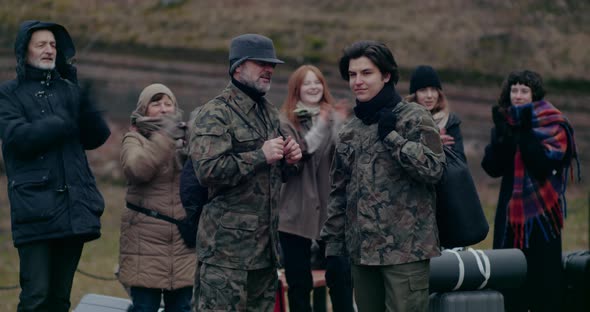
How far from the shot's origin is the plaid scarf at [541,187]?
265 inches

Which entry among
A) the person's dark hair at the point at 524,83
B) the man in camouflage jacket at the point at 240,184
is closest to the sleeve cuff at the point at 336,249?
the man in camouflage jacket at the point at 240,184

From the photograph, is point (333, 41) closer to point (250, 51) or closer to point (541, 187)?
point (541, 187)

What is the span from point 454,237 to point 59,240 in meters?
2.12

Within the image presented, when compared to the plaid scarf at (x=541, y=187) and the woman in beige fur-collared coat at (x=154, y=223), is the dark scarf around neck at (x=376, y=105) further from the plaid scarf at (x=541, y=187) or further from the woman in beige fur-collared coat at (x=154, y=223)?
the plaid scarf at (x=541, y=187)

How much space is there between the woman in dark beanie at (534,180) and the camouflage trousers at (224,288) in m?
2.48

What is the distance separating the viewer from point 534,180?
6.79 metres

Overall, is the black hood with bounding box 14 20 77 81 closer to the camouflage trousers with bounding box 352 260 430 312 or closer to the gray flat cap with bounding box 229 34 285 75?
the gray flat cap with bounding box 229 34 285 75

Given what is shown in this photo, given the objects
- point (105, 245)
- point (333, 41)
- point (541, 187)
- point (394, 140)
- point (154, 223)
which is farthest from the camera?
point (333, 41)

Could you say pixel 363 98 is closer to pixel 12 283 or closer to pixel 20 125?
pixel 20 125

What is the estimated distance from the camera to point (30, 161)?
514cm

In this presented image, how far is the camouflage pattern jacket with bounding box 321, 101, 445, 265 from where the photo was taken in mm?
4812

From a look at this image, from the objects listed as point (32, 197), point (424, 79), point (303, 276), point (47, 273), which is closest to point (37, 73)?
point (32, 197)

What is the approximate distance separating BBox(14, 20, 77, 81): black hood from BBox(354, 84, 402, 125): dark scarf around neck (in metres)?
1.68

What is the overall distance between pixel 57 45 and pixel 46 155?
0.66 meters
